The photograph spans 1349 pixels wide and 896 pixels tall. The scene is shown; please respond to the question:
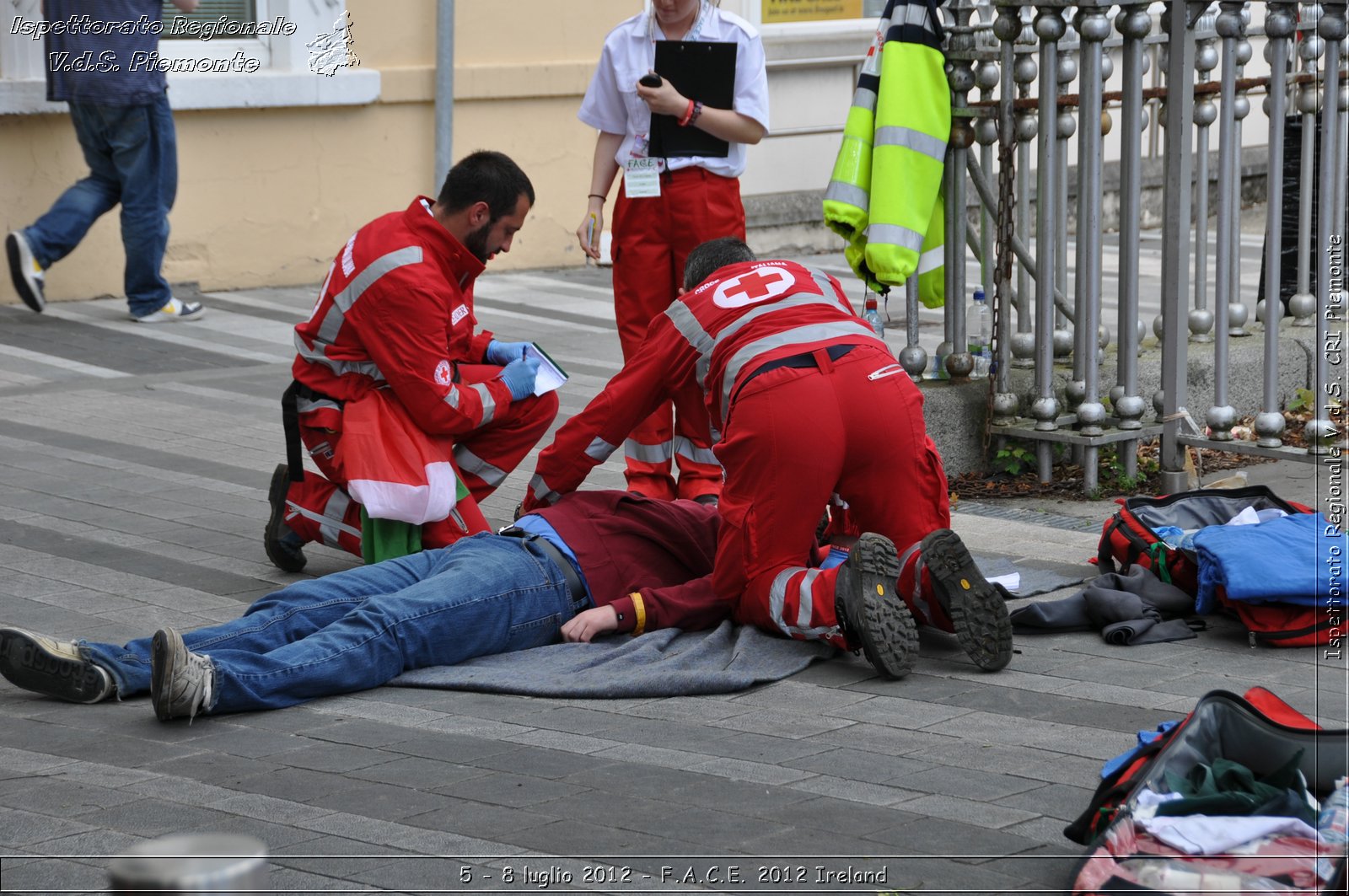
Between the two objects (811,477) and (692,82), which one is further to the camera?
(692,82)

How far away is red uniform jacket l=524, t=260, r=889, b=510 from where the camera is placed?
4797 millimetres

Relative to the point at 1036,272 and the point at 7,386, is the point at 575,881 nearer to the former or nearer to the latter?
the point at 1036,272

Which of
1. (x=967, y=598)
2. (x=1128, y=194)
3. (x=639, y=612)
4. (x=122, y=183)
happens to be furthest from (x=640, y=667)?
(x=122, y=183)

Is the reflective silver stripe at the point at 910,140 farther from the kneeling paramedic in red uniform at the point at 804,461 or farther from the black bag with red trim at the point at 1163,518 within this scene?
the black bag with red trim at the point at 1163,518

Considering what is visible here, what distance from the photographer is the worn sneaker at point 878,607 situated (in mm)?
4309

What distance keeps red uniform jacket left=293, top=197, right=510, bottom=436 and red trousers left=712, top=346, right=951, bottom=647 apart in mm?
1089

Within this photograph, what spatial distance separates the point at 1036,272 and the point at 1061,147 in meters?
0.47

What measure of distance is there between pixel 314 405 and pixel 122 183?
4243 millimetres

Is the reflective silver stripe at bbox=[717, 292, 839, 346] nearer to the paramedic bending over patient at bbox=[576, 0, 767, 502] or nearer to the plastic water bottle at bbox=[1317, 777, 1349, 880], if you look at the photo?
the paramedic bending over patient at bbox=[576, 0, 767, 502]

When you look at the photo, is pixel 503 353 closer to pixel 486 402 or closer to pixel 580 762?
pixel 486 402

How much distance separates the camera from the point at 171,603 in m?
5.18

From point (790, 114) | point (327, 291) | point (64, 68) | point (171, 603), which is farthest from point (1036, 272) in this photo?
point (790, 114)

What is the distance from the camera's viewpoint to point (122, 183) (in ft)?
30.2

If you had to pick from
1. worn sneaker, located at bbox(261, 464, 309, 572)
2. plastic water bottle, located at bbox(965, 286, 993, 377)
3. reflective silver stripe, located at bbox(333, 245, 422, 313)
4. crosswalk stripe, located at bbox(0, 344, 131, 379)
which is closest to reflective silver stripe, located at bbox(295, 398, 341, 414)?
worn sneaker, located at bbox(261, 464, 309, 572)
